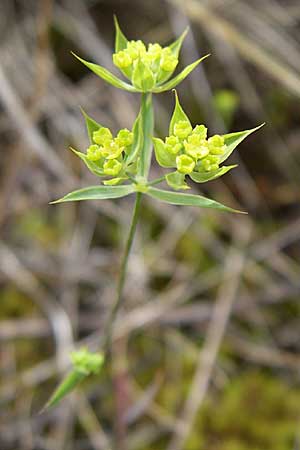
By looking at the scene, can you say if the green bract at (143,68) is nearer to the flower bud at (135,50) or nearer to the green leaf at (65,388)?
the flower bud at (135,50)

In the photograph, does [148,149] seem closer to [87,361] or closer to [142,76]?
[142,76]

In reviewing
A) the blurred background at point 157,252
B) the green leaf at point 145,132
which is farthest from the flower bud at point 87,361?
the green leaf at point 145,132

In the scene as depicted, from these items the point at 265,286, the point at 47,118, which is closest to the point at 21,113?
the point at 47,118

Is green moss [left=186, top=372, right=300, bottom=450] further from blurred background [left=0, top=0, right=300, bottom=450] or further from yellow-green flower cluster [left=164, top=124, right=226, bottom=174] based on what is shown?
yellow-green flower cluster [left=164, top=124, right=226, bottom=174]

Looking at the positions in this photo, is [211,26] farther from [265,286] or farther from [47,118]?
[265,286]

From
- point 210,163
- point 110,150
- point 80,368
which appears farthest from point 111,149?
point 80,368

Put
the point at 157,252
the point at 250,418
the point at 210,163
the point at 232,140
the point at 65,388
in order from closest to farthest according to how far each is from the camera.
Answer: the point at 210,163 < the point at 232,140 < the point at 65,388 < the point at 250,418 < the point at 157,252

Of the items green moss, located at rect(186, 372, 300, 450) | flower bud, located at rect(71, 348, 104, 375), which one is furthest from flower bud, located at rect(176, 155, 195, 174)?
green moss, located at rect(186, 372, 300, 450)
